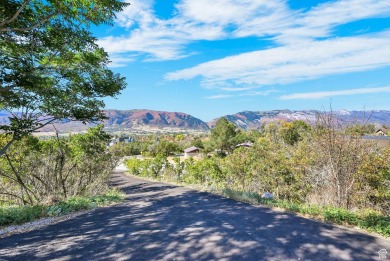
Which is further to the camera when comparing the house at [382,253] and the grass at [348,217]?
the grass at [348,217]

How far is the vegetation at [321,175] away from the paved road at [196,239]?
72 cm

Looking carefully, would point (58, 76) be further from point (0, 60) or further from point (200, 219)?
point (200, 219)

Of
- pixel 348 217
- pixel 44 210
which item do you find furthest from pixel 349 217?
pixel 44 210

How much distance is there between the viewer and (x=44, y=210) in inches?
293

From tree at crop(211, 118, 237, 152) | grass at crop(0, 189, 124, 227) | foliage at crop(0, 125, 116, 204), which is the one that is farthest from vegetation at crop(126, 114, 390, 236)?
tree at crop(211, 118, 237, 152)

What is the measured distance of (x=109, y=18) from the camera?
636 cm

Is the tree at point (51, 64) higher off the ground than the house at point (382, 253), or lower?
higher

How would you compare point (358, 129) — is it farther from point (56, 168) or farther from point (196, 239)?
point (56, 168)

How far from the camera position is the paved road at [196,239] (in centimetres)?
416

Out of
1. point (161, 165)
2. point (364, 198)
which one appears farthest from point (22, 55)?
point (161, 165)

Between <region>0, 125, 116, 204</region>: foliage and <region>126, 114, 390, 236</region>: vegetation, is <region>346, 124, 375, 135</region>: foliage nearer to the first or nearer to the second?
<region>126, 114, 390, 236</region>: vegetation

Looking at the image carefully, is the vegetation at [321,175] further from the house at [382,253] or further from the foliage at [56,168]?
the foliage at [56,168]

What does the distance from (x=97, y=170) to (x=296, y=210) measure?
351 inches

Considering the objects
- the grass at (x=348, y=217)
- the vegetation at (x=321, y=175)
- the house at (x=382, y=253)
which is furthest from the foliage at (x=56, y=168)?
the house at (x=382, y=253)
